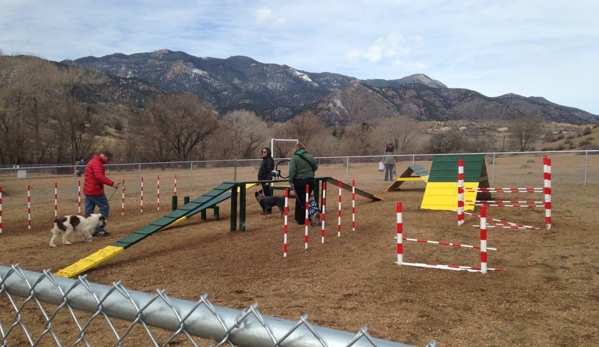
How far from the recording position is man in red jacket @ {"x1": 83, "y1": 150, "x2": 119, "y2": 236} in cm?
1028

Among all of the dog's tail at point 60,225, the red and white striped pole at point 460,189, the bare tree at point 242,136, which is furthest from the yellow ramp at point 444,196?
the bare tree at point 242,136

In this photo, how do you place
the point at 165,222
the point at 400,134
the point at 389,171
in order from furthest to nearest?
the point at 400,134 < the point at 389,171 < the point at 165,222

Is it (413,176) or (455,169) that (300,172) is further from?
(413,176)

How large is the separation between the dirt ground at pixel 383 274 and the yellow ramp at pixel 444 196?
1.87 feet

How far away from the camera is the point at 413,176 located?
1856 centimetres

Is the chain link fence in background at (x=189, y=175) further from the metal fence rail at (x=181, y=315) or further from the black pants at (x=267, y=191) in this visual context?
the metal fence rail at (x=181, y=315)

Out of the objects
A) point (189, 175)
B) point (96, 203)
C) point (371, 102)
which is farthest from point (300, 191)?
point (371, 102)

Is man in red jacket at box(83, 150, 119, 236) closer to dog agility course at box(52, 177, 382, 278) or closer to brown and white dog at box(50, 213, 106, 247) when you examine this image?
brown and white dog at box(50, 213, 106, 247)

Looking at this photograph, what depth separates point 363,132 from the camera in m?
50.4

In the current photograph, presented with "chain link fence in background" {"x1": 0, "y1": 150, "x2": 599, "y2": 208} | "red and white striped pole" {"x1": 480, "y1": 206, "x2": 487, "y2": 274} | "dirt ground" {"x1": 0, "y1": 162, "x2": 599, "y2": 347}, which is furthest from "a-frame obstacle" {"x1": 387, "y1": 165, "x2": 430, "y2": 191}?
"red and white striped pole" {"x1": 480, "y1": 206, "x2": 487, "y2": 274}

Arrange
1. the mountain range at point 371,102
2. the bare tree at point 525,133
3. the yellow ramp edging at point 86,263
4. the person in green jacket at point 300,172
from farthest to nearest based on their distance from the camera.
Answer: the mountain range at point 371,102, the bare tree at point 525,133, the person in green jacket at point 300,172, the yellow ramp edging at point 86,263

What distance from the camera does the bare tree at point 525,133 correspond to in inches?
2210

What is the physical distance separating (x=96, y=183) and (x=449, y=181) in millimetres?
9319

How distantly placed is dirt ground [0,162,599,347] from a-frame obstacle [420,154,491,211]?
0.71 metres
